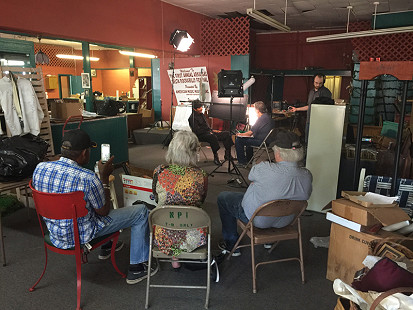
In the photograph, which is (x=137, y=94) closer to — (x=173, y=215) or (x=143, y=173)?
(x=143, y=173)

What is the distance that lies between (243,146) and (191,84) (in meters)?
3.06

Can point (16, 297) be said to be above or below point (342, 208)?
below

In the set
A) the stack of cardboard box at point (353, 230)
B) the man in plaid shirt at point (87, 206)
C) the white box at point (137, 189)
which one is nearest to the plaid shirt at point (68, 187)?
the man in plaid shirt at point (87, 206)

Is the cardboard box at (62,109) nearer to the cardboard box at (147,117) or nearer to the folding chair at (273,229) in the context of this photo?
the folding chair at (273,229)

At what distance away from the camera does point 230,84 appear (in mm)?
5465

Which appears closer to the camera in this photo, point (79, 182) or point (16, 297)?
point (79, 182)

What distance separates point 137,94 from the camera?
11.1 meters

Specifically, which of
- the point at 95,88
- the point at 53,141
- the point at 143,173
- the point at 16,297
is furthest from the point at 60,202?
the point at 95,88

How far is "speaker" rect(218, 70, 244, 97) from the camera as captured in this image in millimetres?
5398

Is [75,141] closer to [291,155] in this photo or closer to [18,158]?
[18,158]

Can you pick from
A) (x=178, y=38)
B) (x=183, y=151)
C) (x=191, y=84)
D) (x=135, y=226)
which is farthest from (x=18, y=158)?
(x=191, y=84)

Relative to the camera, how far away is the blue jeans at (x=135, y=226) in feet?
7.86

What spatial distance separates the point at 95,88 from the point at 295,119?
9.05m

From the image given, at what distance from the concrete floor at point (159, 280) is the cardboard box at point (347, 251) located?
5.2 inches
